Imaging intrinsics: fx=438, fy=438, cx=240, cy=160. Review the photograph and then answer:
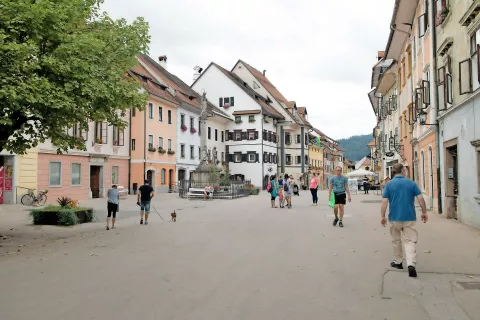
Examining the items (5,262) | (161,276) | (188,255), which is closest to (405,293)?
(161,276)

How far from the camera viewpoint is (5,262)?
27.3 ft

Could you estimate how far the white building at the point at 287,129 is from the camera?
65312 millimetres

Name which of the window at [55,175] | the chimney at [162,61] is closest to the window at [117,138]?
the window at [55,175]

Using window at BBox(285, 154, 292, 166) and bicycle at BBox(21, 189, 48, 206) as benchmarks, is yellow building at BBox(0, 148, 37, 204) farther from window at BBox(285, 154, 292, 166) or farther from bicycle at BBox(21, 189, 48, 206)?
window at BBox(285, 154, 292, 166)

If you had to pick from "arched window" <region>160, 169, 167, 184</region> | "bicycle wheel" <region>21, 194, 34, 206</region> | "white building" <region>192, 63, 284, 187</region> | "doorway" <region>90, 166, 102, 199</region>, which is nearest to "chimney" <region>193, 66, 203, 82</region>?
"white building" <region>192, 63, 284, 187</region>

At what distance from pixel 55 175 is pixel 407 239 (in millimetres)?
25698

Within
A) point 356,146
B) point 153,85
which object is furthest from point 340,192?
point 356,146

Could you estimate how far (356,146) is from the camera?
181000 millimetres

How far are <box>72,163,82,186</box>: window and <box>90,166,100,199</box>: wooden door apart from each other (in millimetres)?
2172

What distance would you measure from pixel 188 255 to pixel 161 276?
6.21 ft

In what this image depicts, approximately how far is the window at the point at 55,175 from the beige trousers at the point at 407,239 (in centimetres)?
2491

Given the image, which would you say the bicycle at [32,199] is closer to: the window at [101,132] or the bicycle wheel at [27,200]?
the bicycle wheel at [27,200]

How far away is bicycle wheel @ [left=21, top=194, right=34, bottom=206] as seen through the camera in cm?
2380

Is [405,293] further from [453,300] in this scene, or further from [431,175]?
[431,175]
